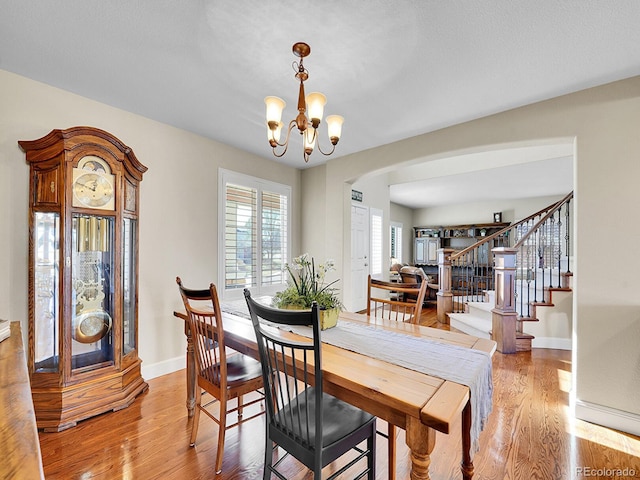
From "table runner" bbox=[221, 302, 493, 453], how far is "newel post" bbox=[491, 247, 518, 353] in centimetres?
268

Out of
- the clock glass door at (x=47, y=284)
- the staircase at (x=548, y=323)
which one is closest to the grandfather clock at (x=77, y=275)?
the clock glass door at (x=47, y=284)

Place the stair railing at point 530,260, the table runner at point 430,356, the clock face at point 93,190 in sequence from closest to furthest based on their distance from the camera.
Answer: the table runner at point 430,356
the clock face at point 93,190
the stair railing at point 530,260

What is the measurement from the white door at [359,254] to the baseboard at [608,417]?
331 centimetres

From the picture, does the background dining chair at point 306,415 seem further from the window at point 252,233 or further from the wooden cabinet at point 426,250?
the wooden cabinet at point 426,250

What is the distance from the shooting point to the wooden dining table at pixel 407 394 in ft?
3.41

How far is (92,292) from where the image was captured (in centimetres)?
241

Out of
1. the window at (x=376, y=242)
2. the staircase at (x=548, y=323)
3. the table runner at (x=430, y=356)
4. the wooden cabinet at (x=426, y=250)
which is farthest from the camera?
the wooden cabinet at (x=426, y=250)

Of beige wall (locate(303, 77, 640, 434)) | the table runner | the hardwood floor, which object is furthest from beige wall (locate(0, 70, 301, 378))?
beige wall (locate(303, 77, 640, 434))

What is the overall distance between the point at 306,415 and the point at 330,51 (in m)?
2.05

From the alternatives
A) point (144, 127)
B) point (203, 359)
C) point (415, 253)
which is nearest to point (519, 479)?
point (203, 359)

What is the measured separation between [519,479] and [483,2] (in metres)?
2.65

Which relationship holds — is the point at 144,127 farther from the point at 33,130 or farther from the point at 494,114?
the point at 494,114

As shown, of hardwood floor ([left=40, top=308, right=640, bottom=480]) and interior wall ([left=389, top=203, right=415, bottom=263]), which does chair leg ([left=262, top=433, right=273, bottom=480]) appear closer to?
hardwood floor ([left=40, top=308, right=640, bottom=480])

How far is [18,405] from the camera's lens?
80 centimetres
